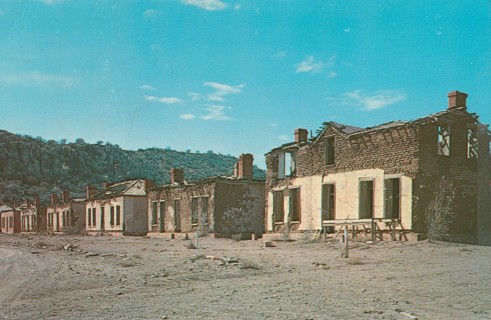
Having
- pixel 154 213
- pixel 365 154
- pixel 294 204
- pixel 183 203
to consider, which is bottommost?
pixel 154 213

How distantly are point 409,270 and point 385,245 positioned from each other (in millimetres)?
6429

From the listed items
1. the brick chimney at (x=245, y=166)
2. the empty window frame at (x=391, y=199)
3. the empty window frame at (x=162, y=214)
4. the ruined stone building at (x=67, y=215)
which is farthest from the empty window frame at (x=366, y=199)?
the ruined stone building at (x=67, y=215)

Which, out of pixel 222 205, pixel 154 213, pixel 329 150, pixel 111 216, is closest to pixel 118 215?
pixel 111 216

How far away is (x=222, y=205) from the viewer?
105 feet

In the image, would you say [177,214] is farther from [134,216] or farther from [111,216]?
[111,216]

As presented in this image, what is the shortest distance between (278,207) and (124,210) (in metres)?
17.0

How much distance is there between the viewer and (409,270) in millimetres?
13062

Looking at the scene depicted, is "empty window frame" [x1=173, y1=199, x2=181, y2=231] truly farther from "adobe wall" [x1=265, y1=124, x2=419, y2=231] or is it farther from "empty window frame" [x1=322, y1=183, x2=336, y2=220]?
"empty window frame" [x1=322, y1=183, x2=336, y2=220]

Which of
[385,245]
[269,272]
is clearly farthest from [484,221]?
[269,272]

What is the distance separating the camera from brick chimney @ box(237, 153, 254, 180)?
1335 inches

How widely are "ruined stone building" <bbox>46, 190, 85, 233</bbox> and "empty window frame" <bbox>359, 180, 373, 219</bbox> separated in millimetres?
35885

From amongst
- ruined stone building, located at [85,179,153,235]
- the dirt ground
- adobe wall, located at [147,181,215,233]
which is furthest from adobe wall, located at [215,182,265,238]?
the dirt ground

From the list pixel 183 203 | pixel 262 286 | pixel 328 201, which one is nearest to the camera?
pixel 262 286

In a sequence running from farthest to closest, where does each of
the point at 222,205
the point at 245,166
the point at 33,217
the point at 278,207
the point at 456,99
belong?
1. the point at 33,217
2. the point at 245,166
3. the point at 222,205
4. the point at 278,207
5. the point at 456,99
